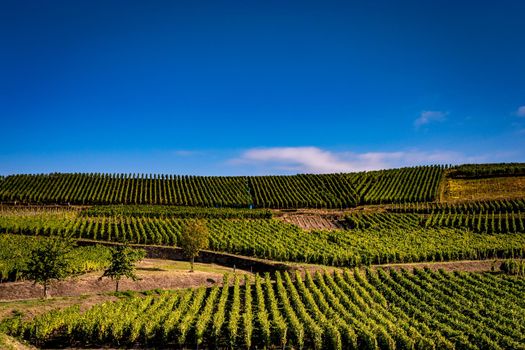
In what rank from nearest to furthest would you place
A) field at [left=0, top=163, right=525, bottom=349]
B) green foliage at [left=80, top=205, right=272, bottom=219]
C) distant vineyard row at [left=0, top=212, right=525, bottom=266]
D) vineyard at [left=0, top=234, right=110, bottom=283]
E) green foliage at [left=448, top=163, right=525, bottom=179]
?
field at [left=0, top=163, right=525, bottom=349] < vineyard at [left=0, top=234, right=110, bottom=283] < distant vineyard row at [left=0, top=212, right=525, bottom=266] < green foliage at [left=80, top=205, right=272, bottom=219] < green foliage at [left=448, top=163, right=525, bottom=179]

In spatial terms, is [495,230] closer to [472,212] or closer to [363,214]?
[472,212]

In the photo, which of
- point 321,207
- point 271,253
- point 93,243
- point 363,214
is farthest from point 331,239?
point 93,243

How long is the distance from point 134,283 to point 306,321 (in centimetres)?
1597

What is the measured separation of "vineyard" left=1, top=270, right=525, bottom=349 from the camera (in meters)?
24.0

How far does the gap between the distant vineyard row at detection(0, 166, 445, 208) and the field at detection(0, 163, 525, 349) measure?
0.34m

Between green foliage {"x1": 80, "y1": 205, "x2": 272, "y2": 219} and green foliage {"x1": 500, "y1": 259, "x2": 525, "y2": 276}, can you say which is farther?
green foliage {"x1": 80, "y1": 205, "x2": 272, "y2": 219}

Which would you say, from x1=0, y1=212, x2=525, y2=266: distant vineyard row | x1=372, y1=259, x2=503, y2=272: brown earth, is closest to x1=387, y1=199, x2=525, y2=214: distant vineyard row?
x1=0, y1=212, x2=525, y2=266: distant vineyard row

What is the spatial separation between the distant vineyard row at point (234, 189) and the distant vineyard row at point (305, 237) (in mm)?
11599

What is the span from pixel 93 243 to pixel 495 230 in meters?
49.3

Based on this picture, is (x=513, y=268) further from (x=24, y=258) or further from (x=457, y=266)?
(x=24, y=258)

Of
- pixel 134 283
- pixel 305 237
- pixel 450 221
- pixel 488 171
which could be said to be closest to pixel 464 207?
pixel 450 221

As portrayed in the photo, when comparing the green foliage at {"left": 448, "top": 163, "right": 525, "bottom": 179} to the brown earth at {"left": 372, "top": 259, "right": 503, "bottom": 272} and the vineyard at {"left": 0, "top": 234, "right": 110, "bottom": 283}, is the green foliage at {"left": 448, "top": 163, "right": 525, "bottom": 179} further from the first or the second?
the vineyard at {"left": 0, "top": 234, "right": 110, "bottom": 283}

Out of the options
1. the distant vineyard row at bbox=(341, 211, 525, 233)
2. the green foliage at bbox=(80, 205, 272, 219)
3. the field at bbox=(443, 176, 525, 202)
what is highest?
the field at bbox=(443, 176, 525, 202)

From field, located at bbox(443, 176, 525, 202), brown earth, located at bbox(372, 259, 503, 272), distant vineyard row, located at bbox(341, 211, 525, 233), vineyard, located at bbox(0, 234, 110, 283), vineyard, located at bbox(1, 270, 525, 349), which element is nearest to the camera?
vineyard, located at bbox(1, 270, 525, 349)
